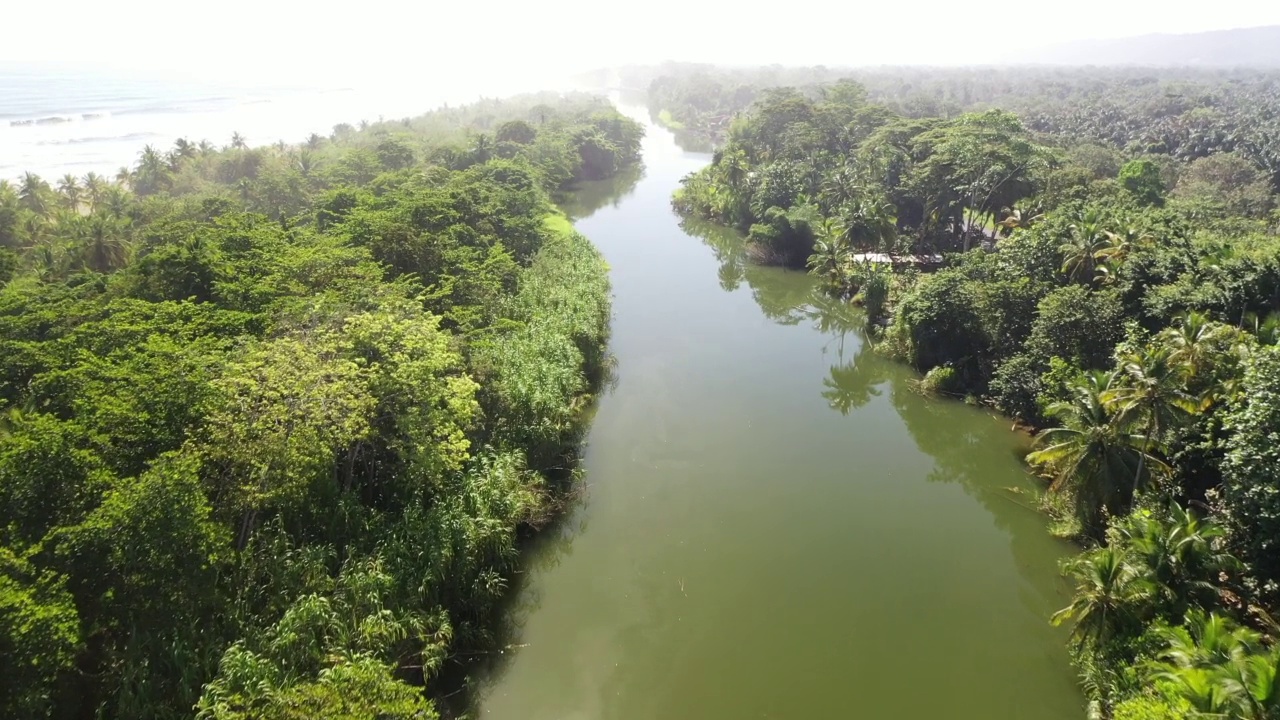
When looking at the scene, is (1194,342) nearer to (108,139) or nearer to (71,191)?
(71,191)

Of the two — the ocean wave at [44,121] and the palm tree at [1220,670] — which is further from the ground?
the ocean wave at [44,121]

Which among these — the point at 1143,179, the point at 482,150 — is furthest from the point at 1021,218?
the point at 482,150

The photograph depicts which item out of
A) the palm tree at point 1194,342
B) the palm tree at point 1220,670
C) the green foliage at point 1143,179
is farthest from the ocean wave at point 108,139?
the green foliage at point 1143,179

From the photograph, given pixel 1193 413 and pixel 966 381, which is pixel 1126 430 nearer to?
pixel 1193 413

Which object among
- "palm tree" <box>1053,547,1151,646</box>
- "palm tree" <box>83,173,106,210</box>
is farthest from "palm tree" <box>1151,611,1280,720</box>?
"palm tree" <box>83,173,106,210</box>

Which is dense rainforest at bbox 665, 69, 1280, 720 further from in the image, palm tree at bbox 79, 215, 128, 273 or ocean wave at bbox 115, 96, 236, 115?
ocean wave at bbox 115, 96, 236, 115

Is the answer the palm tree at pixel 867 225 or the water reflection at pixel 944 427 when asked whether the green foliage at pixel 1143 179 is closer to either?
the palm tree at pixel 867 225
